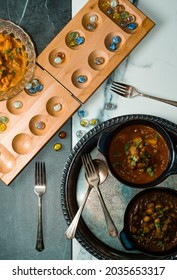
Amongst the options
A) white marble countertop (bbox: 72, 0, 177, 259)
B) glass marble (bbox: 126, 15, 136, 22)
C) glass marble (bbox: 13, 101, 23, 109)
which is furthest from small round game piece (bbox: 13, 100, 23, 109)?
glass marble (bbox: 126, 15, 136, 22)

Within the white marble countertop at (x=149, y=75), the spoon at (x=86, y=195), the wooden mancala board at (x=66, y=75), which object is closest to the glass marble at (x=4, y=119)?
the wooden mancala board at (x=66, y=75)

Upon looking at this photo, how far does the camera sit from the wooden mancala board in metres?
2.02

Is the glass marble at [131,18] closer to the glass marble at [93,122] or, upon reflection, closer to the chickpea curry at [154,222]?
the glass marble at [93,122]

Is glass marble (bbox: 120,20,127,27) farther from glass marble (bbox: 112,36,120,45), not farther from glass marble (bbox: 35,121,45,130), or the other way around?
glass marble (bbox: 35,121,45,130)

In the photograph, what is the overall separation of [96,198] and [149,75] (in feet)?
1.79

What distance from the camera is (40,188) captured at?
2.06 metres

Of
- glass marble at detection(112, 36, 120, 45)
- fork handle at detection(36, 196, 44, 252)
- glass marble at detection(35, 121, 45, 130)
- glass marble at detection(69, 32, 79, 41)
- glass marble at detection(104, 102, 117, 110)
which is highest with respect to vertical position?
glass marble at detection(112, 36, 120, 45)

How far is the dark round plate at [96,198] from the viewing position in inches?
78.1

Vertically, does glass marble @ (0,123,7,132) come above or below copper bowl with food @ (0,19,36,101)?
below

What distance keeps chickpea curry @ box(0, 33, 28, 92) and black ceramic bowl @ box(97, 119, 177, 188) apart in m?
0.43

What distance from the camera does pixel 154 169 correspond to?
6.31ft

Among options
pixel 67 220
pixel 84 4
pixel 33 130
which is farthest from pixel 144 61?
pixel 67 220

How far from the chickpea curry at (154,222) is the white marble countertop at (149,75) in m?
0.28

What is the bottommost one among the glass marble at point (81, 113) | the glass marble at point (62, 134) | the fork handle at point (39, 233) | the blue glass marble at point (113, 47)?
the fork handle at point (39, 233)
